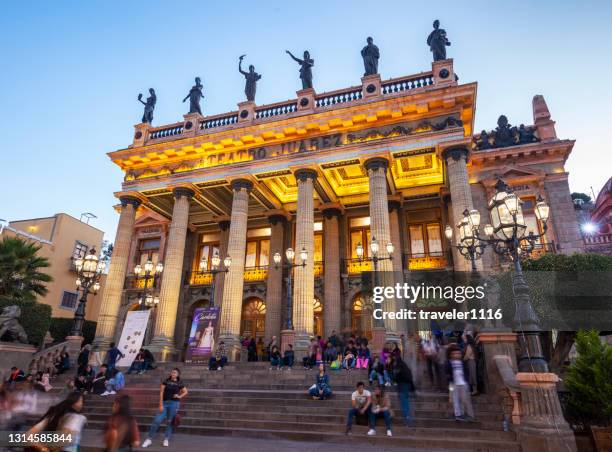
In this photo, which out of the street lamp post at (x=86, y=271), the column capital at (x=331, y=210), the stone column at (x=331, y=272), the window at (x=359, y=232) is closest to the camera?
the street lamp post at (x=86, y=271)

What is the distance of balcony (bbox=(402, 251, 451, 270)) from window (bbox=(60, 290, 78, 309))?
24.7 m

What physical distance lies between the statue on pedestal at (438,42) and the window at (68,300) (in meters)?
29.1

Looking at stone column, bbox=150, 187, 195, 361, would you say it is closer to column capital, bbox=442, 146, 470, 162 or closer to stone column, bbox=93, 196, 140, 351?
stone column, bbox=93, 196, 140, 351

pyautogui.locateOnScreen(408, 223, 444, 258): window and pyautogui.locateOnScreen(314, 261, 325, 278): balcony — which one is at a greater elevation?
pyautogui.locateOnScreen(408, 223, 444, 258): window

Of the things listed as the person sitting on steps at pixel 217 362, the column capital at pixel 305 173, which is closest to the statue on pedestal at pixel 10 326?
the person sitting on steps at pixel 217 362

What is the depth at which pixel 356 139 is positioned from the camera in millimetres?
18266

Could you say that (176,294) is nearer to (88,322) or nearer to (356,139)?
(356,139)

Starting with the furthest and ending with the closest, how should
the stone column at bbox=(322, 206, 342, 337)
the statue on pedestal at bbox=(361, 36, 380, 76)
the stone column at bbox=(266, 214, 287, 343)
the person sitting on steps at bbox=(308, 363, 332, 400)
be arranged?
1. the stone column at bbox=(266, 214, 287, 343)
2. the stone column at bbox=(322, 206, 342, 337)
3. the statue on pedestal at bbox=(361, 36, 380, 76)
4. the person sitting on steps at bbox=(308, 363, 332, 400)

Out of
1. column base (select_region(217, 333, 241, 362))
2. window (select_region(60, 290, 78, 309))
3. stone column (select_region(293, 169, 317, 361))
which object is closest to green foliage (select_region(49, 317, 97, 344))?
window (select_region(60, 290, 78, 309))

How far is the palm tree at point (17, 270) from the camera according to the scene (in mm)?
18734

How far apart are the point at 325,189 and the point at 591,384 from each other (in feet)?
49.4

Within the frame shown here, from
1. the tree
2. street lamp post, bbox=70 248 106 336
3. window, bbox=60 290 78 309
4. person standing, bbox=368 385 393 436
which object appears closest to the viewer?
person standing, bbox=368 385 393 436

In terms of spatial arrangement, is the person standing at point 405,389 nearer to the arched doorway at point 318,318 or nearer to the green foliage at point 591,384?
the green foliage at point 591,384

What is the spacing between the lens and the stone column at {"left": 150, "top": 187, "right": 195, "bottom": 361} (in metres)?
17.6
